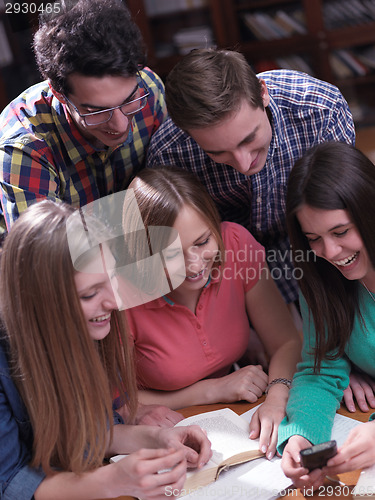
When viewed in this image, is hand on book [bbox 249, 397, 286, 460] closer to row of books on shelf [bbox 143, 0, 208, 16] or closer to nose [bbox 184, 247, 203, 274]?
nose [bbox 184, 247, 203, 274]

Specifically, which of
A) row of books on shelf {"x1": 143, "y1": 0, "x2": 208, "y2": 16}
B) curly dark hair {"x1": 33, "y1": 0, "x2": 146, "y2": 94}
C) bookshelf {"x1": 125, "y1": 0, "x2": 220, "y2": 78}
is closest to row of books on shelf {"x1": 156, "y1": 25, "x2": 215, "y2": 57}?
bookshelf {"x1": 125, "y1": 0, "x2": 220, "y2": 78}

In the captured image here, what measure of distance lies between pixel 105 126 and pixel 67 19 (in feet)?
0.84

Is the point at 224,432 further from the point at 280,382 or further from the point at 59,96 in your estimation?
the point at 59,96

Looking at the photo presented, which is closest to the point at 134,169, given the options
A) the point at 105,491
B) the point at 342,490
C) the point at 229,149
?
the point at 229,149

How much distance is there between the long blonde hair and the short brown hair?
45cm

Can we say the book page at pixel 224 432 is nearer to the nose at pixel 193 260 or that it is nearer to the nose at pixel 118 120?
the nose at pixel 193 260

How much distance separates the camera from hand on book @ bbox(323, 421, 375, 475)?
3.47ft

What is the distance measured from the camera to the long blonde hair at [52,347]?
105cm

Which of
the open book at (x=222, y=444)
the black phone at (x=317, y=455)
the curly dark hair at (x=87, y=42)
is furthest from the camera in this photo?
the curly dark hair at (x=87, y=42)

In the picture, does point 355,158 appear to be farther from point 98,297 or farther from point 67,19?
point 67,19

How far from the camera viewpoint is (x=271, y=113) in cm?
164

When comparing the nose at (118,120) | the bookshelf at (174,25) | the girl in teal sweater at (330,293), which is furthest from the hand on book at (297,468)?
the bookshelf at (174,25)

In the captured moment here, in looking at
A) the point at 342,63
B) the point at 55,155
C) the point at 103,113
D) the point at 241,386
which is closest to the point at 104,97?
the point at 103,113

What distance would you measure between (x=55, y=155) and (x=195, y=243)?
47cm
